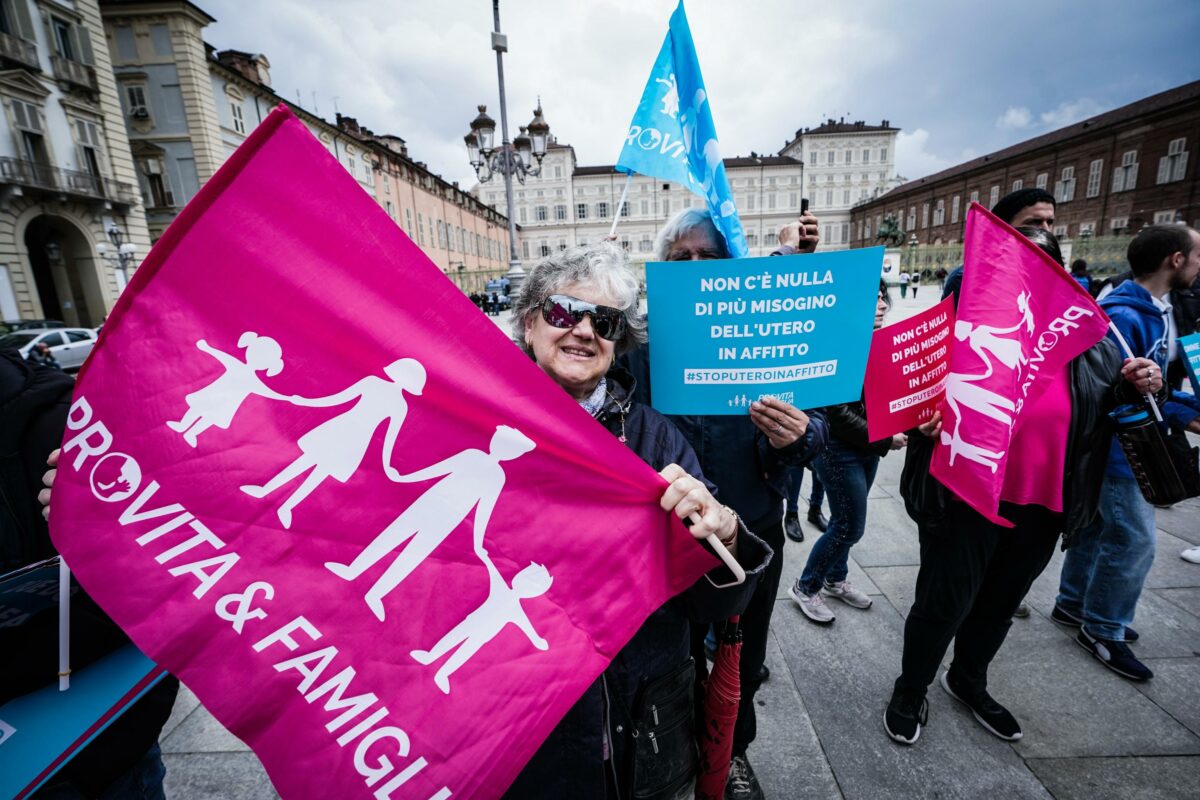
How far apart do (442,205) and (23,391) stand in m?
47.2

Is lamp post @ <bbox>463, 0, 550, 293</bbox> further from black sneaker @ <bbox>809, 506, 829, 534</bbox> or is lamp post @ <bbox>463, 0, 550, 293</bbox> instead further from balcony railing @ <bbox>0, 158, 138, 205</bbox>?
balcony railing @ <bbox>0, 158, 138, 205</bbox>

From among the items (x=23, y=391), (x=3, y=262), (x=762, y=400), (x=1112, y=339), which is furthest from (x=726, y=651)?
(x=3, y=262)

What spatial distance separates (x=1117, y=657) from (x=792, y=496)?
1.87m

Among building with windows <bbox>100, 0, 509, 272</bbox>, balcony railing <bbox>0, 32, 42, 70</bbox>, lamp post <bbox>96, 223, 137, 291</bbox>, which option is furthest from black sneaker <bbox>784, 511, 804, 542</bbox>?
balcony railing <bbox>0, 32, 42, 70</bbox>

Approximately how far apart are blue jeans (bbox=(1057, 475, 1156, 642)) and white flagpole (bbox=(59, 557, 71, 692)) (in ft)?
13.1

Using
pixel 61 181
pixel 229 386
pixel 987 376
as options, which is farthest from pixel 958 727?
pixel 61 181

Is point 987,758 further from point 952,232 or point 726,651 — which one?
point 952,232

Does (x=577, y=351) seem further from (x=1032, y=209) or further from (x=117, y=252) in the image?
(x=117, y=252)

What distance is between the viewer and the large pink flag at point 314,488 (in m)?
0.85

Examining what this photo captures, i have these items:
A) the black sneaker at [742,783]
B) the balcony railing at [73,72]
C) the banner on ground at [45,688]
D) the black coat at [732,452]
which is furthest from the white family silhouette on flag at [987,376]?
the balcony railing at [73,72]

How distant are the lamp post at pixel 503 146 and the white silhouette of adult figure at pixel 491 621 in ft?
27.0

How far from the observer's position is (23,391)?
1444mm

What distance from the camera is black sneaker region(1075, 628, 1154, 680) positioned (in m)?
2.43

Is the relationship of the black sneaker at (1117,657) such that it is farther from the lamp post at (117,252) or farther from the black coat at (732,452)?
the lamp post at (117,252)
